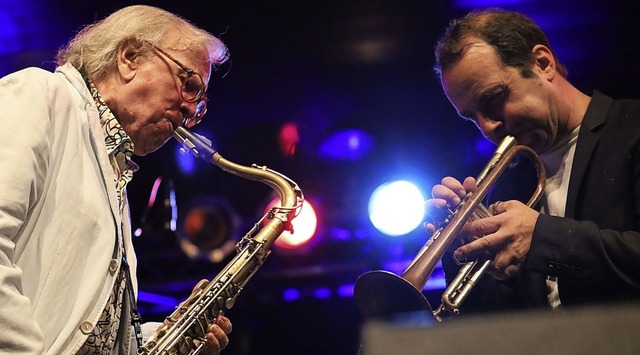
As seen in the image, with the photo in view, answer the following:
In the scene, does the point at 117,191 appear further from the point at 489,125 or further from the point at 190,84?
the point at 489,125

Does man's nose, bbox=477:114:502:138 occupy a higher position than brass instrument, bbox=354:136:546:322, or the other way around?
man's nose, bbox=477:114:502:138

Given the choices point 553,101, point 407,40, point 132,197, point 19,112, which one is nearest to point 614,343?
point 19,112

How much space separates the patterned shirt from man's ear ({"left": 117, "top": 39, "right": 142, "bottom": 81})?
4.9 inches

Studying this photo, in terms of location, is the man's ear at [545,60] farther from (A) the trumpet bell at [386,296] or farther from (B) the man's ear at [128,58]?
(B) the man's ear at [128,58]

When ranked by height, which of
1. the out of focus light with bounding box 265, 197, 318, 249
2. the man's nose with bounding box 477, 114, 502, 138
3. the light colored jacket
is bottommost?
the light colored jacket

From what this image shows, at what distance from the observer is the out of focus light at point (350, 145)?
205 inches

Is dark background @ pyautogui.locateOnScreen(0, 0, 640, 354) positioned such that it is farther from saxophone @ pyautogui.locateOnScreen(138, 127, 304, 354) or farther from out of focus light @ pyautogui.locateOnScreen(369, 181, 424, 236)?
saxophone @ pyautogui.locateOnScreen(138, 127, 304, 354)

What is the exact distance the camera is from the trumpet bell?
257cm

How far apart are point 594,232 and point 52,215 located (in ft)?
5.52

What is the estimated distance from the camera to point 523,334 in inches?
39.9

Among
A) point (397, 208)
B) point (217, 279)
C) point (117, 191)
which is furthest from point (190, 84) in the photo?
point (397, 208)

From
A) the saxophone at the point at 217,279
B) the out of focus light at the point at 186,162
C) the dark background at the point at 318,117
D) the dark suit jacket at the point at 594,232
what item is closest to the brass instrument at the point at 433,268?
the dark suit jacket at the point at 594,232

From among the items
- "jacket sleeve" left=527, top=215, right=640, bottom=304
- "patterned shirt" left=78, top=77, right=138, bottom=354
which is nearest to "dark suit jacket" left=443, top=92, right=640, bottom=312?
"jacket sleeve" left=527, top=215, right=640, bottom=304

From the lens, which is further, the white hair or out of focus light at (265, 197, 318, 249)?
out of focus light at (265, 197, 318, 249)
